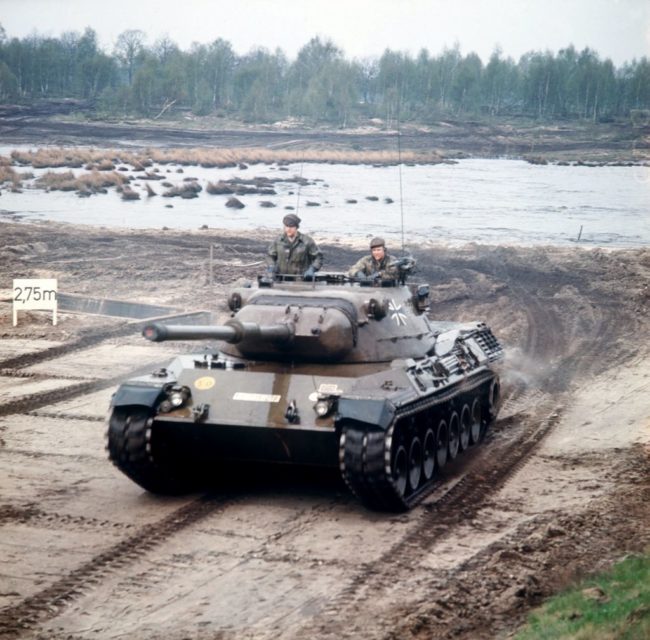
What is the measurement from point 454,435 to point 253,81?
48.0m

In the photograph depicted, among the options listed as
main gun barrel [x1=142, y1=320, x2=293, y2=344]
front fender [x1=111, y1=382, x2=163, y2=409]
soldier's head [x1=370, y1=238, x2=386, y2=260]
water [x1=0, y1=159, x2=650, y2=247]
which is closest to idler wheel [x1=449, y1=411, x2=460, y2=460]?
soldier's head [x1=370, y1=238, x2=386, y2=260]

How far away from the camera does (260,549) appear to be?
12008mm

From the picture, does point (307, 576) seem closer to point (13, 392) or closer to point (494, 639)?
point (494, 639)

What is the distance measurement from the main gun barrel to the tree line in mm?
39725

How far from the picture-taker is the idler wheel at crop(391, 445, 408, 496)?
13.0m

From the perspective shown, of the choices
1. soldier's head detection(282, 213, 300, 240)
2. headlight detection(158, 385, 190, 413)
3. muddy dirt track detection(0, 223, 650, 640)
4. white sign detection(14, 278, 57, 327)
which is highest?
soldier's head detection(282, 213, 300, 240)

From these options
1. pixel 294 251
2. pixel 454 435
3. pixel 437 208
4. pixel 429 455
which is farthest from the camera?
pixel 437 208

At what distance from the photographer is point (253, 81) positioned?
6156 centimetres

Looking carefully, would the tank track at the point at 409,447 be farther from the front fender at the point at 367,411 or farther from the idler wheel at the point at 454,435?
the front fender at the point at 367,411

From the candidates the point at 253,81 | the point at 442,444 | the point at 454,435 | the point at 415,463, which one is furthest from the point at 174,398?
the point at 253,81

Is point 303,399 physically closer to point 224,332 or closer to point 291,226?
point 224,332

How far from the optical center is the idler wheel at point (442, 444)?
48.8 feet

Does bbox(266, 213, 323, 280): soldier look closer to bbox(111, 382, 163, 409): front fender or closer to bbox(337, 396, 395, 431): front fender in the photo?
bbox(111, 382, 163, 409): front fender

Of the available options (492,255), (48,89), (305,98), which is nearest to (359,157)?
(305,98)
